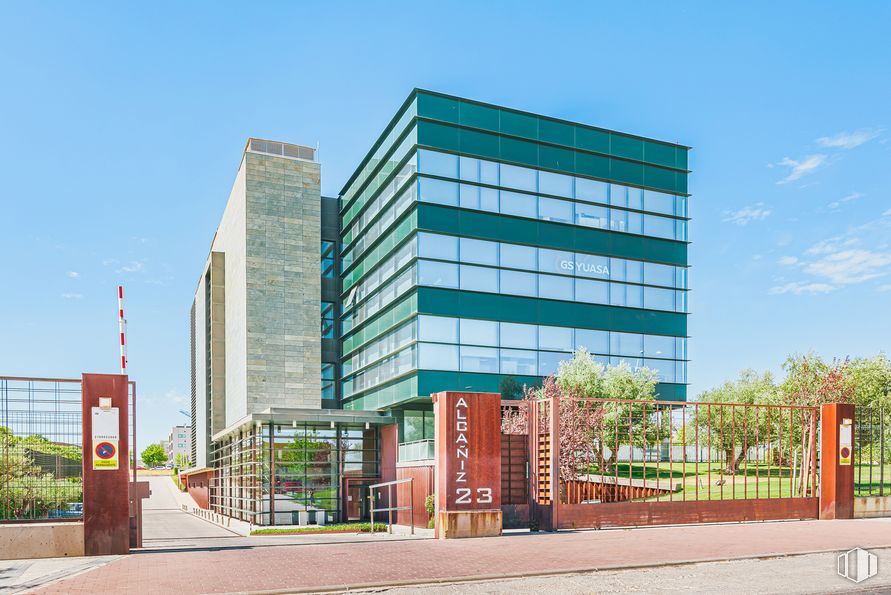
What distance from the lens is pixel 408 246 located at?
1598 inches

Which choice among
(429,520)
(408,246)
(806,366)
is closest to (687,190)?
(806,366)

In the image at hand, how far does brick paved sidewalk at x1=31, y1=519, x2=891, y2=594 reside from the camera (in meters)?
11.2

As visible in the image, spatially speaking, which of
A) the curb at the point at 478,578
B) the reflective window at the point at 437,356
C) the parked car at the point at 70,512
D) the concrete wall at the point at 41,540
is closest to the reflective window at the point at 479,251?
the reflective window at the point at 437,356

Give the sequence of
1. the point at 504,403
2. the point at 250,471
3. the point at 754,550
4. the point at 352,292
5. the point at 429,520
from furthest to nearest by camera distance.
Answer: the point at 352,292 → the point at 250,471 → the point at 429,520 → the point at 504,403 → the point at 754,550

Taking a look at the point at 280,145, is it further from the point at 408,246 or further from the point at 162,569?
the point at 162,569

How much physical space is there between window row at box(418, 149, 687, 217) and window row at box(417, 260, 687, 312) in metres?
4.70

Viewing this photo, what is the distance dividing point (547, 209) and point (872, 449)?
22443 millimetres

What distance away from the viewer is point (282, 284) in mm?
48875

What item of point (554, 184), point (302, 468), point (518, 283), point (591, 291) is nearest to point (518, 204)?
point (554, 184)

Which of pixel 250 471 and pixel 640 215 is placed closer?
pixel 250 471

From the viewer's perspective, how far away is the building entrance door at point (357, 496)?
123ft

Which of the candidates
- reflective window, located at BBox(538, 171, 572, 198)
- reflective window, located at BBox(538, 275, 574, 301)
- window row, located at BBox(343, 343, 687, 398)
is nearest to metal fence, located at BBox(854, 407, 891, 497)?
window row, located at BBox(343, 343, 687, 398)

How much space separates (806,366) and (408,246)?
21.3m

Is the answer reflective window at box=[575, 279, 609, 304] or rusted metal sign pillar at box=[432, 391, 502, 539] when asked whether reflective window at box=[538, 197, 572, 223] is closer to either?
reflective window at box=[575, 279, 609, 304]
